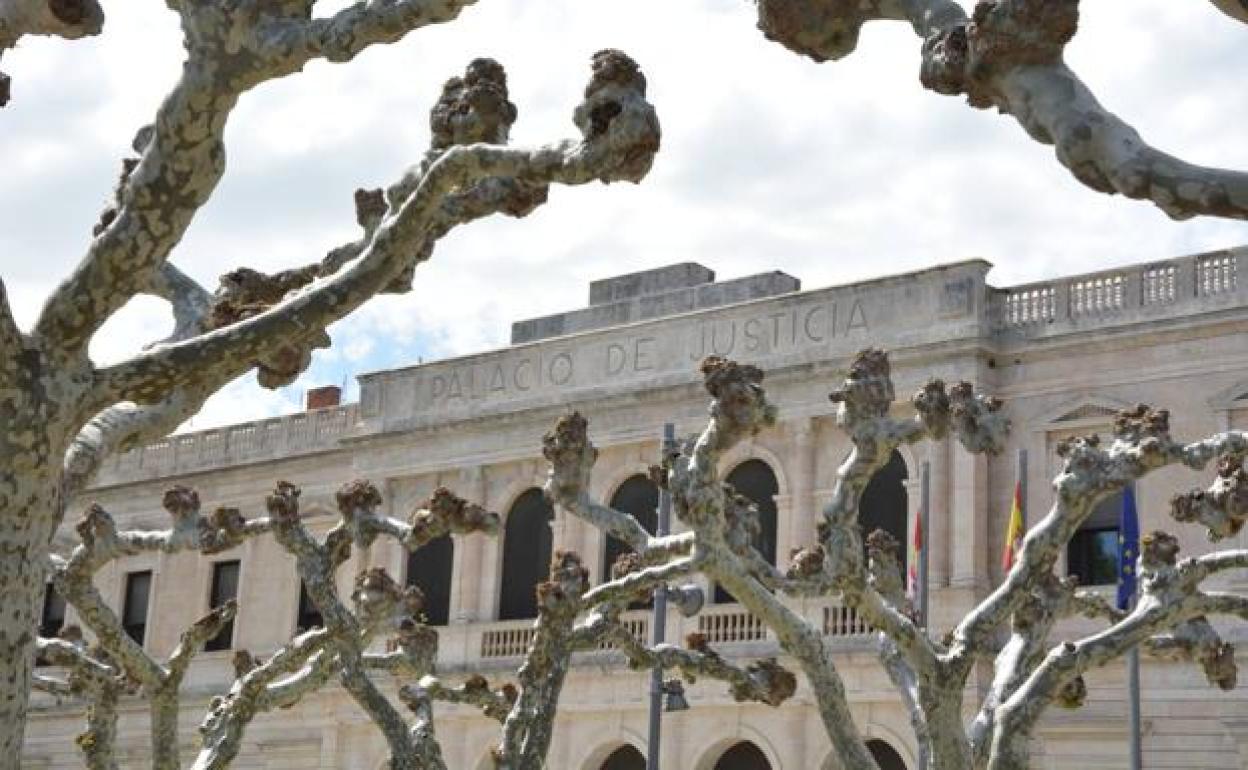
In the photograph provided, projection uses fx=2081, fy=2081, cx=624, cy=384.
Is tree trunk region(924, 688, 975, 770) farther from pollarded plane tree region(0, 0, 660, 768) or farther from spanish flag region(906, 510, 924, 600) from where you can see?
spanish flag region(906, 510, 924, 600)

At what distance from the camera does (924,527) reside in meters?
25.7

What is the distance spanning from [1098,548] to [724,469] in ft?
19.2

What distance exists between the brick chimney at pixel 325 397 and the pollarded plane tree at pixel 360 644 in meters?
20.2

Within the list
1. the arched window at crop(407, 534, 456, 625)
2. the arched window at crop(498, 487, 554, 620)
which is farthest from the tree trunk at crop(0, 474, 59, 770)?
the arched window at crop(407, 534, 456, 625)

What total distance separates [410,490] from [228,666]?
5026mm

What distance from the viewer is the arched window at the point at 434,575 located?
33781 mm

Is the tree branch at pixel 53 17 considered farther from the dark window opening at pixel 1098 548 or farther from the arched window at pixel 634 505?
the arched window at pixel 634 505

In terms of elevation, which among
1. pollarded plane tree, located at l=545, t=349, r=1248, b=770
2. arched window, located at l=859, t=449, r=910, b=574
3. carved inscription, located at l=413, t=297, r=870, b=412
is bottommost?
pollarded plane tree, located at l=545, t=349, r=1248, b=770

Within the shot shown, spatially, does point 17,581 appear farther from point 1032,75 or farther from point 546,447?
point 546,447

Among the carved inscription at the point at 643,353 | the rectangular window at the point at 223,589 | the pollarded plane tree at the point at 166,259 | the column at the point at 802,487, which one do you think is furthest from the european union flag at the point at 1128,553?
the rectangular window at the point at 223,589

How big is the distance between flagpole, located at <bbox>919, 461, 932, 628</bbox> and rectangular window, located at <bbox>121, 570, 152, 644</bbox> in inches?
657

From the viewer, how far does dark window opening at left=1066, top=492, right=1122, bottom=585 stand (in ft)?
88.9

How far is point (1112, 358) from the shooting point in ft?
89.2

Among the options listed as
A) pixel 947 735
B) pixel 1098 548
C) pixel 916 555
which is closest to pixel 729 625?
pixel 916 555
